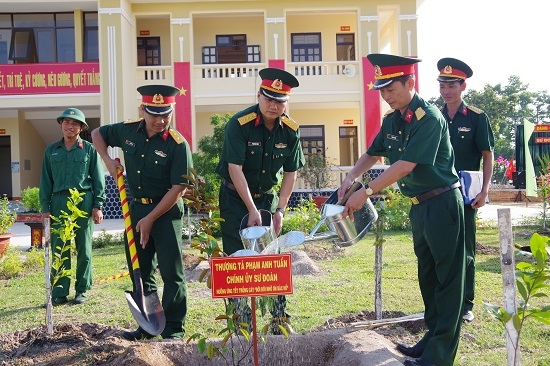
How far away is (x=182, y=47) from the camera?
18.5m

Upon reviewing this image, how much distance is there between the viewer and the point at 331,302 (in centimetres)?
536

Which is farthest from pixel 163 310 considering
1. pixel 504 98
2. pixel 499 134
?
pixel 499 134

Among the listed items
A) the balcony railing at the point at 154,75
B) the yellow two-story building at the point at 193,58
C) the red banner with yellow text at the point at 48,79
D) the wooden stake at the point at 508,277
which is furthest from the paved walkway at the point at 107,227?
the wooden stake at the point at 508,277

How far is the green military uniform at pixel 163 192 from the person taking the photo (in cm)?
420

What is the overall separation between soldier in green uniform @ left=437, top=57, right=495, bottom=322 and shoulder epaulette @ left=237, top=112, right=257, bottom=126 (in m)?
1.64

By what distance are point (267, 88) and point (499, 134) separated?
39.4m

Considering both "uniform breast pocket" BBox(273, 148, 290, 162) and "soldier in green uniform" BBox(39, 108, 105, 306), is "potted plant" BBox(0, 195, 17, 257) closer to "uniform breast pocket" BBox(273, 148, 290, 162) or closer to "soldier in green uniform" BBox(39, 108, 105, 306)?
"soldier in green uniform" BBox(39, 108, 105, 306)

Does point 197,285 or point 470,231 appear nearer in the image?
point 470,231

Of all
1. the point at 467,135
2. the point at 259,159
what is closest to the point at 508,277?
the point at 259,159

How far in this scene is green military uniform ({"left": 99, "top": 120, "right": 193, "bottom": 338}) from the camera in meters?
4.20

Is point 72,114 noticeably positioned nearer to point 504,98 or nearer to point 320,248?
point 320,248

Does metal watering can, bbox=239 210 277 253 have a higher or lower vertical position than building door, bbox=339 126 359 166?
lower

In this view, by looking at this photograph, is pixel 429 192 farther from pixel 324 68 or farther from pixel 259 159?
pixel 324 68

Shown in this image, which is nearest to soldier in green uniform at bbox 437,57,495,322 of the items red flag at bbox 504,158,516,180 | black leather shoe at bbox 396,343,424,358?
black leather shoe at bbox 396,343,424,358
